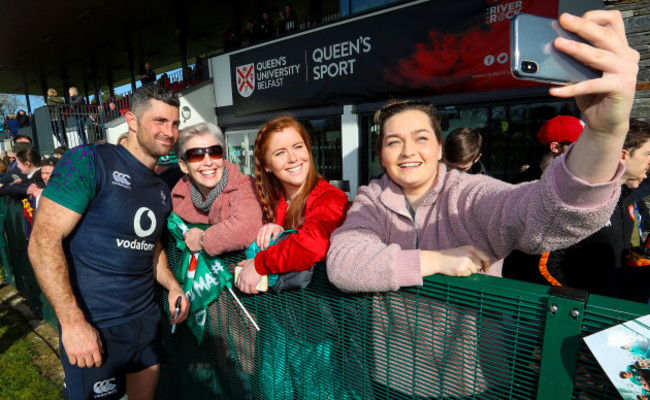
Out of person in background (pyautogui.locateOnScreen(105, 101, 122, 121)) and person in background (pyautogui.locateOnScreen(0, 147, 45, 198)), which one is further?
person in background (pyautogui.locateOnScreen(105, 101, 122, 121))

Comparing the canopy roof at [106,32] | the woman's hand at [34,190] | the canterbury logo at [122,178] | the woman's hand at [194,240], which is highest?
the canopy roof at [106,32]

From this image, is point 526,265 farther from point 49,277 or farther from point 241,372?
point 49,277

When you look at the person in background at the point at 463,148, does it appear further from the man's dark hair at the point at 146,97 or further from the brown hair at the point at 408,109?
the man's dark hair at the point at 146,97

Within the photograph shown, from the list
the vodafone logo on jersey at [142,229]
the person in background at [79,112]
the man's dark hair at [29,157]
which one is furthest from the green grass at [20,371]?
the person in background at [79,112]

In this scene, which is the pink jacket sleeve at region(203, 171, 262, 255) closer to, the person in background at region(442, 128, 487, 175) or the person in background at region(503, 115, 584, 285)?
the person in background at region(503, 115, 584, 285)

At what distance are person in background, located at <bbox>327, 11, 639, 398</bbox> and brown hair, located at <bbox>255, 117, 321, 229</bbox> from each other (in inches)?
20.1

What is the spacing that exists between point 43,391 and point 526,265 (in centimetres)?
417

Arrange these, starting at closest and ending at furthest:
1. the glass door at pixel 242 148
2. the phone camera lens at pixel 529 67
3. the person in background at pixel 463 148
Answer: the phone camera lens at pixel 529 67 < the person in background at pixel 463 148 < the glass door at pixel 242 148

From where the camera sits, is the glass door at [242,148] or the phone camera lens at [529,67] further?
the glass door at [242,148]

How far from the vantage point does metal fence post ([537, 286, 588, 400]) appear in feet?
2.90

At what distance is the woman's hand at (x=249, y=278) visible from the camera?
1.61 meters

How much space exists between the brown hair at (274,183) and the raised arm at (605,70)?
141 centimetres

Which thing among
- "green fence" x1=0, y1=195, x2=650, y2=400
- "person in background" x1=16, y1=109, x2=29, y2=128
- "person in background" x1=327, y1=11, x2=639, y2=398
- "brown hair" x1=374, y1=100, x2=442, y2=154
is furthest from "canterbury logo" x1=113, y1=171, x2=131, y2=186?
"person in background" x1=16, y1=109, x2=29, y2=128

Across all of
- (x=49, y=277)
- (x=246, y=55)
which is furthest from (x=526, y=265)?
(x=246, y=55)
